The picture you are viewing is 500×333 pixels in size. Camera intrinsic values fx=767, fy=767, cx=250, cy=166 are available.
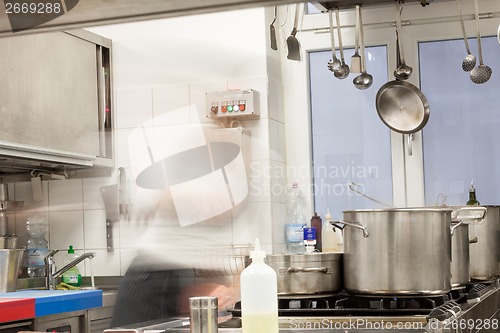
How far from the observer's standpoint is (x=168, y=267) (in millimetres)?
4297

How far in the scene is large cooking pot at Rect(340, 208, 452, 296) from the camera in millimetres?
2289

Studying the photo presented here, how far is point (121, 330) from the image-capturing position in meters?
1.83

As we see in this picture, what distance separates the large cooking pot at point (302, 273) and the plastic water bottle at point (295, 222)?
61.2 inches

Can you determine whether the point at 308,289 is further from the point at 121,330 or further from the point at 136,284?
the point at 136,284

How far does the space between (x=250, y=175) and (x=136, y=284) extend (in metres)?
0.83

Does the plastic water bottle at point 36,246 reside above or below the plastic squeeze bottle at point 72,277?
above

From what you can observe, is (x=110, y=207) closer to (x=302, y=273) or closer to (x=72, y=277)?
(x=72, y=277)

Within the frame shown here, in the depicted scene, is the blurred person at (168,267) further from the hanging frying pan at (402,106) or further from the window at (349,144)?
the hanging frying pan at (402,106)

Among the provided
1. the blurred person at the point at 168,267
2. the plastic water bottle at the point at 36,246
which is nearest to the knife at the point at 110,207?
the blurred person at the point at 168,267

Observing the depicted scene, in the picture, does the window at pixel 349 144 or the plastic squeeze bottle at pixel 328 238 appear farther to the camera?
the window at pixel 349 144

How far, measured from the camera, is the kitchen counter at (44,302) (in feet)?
10.5

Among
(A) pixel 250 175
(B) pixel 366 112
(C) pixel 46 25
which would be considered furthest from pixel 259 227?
(C) pixel 46 25

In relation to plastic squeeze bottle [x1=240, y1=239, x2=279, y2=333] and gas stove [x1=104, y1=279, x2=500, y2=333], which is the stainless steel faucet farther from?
plastic squeeze bottle [x1=240, y1=239, x2=279, y2=333]

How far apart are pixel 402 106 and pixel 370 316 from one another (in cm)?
188
